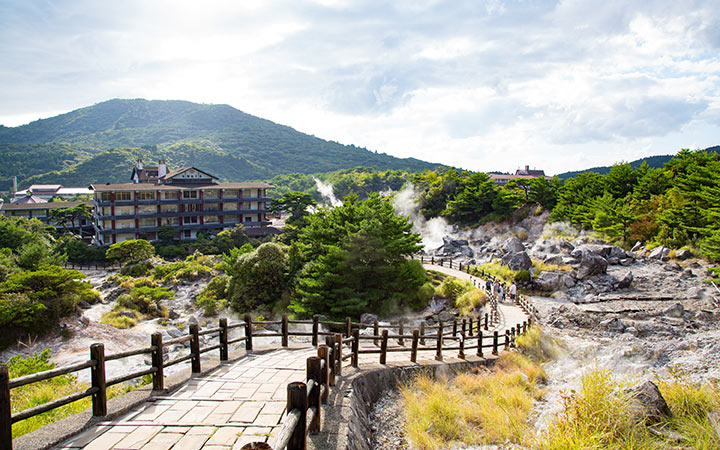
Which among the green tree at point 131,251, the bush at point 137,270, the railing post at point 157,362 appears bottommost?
the bush at point 137,270

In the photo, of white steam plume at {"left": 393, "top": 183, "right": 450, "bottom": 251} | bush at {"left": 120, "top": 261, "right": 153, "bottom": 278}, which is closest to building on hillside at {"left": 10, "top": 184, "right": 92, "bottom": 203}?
bush at {"left": 120, "top": 261, "right": 153, "bottom": 278}

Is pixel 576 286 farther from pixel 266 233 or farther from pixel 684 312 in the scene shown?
pixel 266 233

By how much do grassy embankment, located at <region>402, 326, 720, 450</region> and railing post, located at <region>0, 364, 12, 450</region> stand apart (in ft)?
17.3

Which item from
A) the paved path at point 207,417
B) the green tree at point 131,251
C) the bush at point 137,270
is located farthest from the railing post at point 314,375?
the green tree at point 131,251

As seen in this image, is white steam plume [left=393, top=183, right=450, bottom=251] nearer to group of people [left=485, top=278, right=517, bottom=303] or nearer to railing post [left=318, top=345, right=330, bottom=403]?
group of people [left=485, top=278, right=517, bottom=303]

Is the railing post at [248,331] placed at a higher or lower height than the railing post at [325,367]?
lower

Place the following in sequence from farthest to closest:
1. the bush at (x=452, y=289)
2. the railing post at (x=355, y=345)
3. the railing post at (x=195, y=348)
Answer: the bush at (x=452, y=289) < the railing post at (x=355, y=345) < the railing post at (x=195, y=348)

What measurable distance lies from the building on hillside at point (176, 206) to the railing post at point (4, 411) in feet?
148

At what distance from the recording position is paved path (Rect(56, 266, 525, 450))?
15.1ft

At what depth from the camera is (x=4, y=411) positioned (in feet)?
13.1

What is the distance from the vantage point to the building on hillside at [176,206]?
45.8 metres

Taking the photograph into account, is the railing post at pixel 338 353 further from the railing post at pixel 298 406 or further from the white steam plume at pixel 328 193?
the white steam plume at pixel 328 193

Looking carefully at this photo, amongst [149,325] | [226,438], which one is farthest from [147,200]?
[226,438]

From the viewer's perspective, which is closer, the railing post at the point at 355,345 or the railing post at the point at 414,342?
the railing post at the point at 355,345
